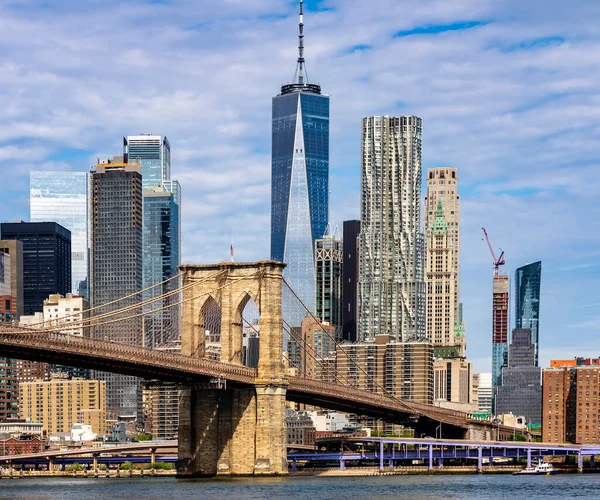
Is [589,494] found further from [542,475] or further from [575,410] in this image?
[575,410]

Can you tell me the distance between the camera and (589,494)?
3597 inches

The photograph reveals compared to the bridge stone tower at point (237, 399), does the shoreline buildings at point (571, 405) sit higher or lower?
lower

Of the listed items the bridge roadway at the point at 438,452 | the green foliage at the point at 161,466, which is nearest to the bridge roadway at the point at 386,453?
the bridge roadway at the point at 438,452

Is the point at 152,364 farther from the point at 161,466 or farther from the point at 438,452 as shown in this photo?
the point at 438,452

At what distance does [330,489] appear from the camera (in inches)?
3782

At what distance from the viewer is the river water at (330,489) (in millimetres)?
85750

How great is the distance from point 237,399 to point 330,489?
1209 centimetres

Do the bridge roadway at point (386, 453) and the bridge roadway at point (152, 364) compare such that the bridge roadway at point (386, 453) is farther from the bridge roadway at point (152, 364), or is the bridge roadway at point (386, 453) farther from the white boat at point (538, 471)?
the bridge roadway at point (152, 364)

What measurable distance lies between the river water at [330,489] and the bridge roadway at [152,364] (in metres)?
6.76

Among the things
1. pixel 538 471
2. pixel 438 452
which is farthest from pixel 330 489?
pixel 438 452

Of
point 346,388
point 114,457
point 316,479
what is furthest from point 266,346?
point 114,457

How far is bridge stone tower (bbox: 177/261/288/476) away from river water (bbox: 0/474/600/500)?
2711mm

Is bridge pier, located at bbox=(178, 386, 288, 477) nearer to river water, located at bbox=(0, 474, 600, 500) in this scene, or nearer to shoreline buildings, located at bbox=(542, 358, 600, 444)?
river water, located at bbox=(0, 474, 600, 500)

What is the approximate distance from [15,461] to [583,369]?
238 ft
